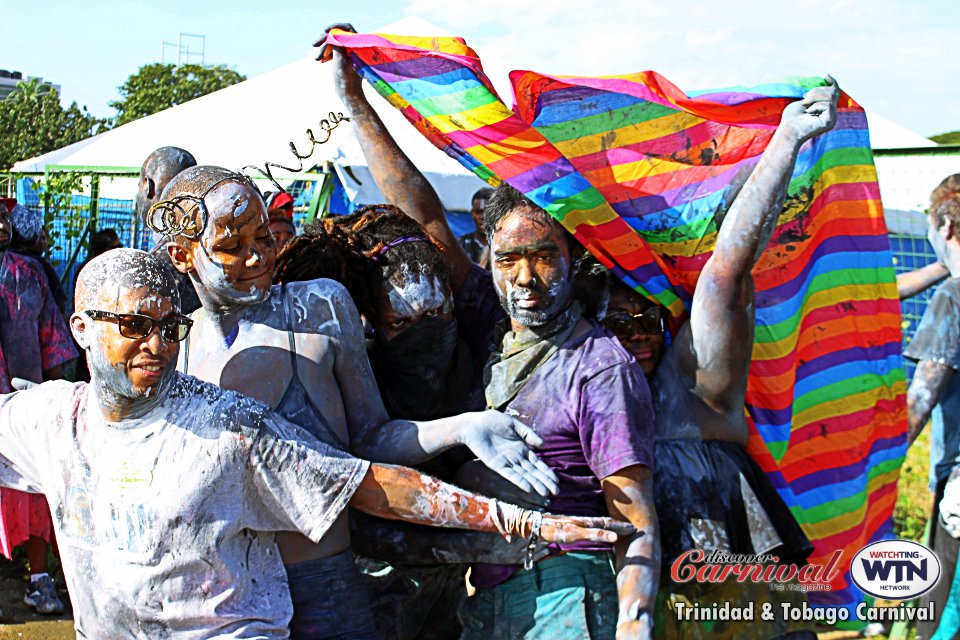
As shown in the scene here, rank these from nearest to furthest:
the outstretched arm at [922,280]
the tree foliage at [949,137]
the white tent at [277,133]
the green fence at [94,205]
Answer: the outstretched arm at [922,280]
the green fence at [94,205]
the white tent at [277,133]
the tree foliage at [949,137]

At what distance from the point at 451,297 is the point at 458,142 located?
529 mm

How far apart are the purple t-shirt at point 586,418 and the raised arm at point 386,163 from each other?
2.75ft

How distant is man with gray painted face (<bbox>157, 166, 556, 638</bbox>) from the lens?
104 inches

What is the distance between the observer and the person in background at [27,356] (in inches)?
208

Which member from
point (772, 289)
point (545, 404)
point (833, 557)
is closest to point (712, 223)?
point (772, 289)

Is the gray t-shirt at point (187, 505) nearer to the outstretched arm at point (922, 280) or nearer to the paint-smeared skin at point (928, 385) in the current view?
the paint-smeared skin at point (928, 385)

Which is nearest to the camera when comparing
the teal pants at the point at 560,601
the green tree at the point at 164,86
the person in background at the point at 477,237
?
the teal pants at the point at 560,601

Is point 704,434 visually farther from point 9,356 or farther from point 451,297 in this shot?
point 9,356

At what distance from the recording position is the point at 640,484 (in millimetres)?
2549

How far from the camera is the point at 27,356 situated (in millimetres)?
5418

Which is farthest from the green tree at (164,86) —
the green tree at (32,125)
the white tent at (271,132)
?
the white tent at (271,132)

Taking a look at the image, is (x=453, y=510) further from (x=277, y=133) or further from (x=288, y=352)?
(x=277, y=133)

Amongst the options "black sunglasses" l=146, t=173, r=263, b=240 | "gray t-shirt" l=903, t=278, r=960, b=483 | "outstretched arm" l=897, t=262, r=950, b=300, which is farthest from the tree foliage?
"black sunglasses" l=146, t=173, r=263, b=240

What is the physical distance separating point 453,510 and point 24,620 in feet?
12.6
